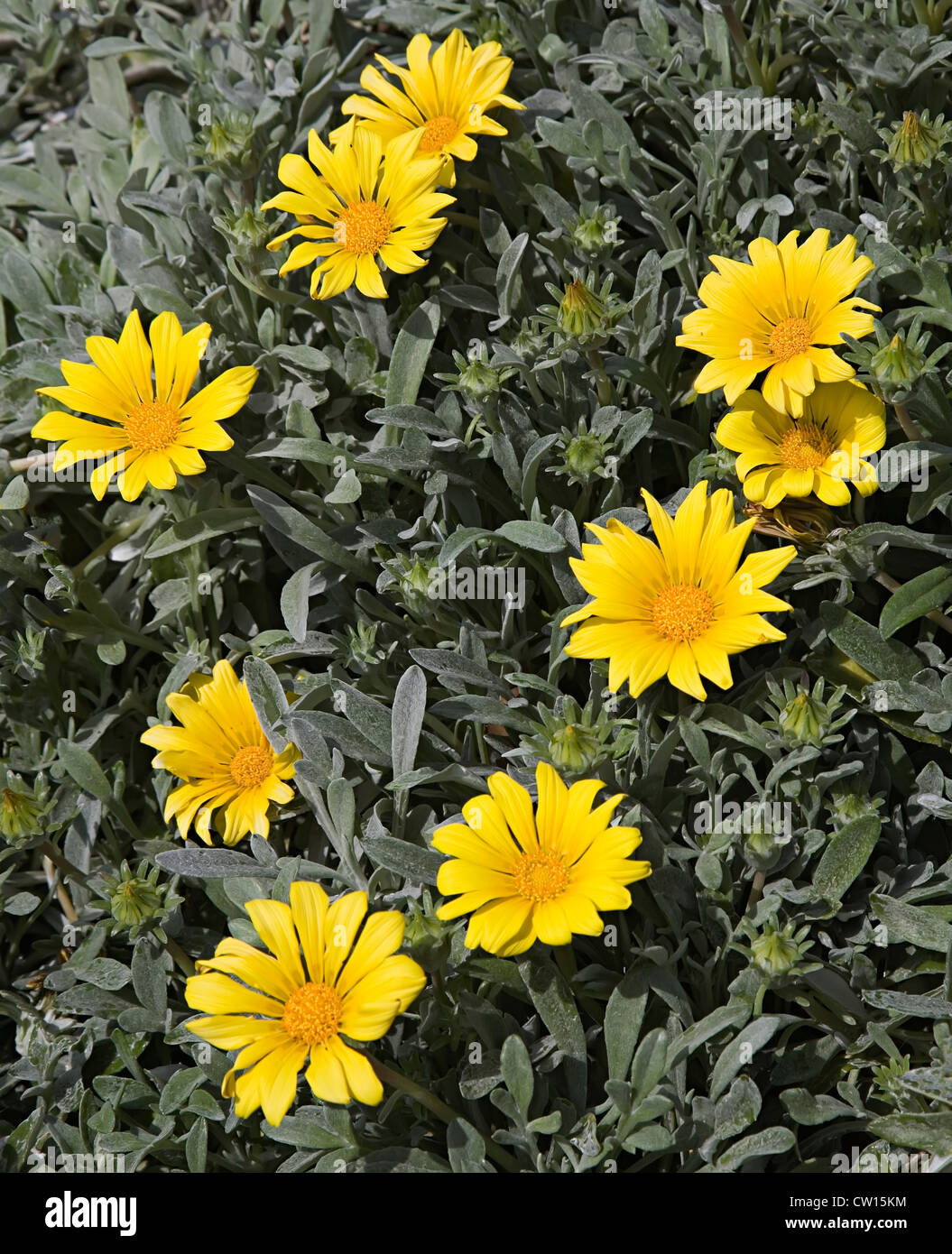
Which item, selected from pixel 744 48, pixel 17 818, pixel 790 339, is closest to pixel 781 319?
pixel 790 339

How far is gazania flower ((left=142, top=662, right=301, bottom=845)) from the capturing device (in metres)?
2.50

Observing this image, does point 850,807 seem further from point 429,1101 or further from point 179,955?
point 179,955

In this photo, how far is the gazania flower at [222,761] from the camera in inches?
98.4

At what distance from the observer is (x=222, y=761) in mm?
2586

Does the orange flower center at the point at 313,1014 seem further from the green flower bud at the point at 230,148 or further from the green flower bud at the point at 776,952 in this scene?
the green flower bud at the point at 230,148

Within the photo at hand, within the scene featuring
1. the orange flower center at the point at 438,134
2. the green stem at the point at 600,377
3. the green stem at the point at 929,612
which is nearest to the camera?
the green stem at the point at 929,612

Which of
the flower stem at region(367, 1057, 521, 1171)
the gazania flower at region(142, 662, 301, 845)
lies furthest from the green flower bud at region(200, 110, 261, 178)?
the flower stem at region(367, 1057, 521, 1171)

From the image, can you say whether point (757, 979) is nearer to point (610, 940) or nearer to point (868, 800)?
point (610, 940)

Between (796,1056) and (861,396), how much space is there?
126 centimetres

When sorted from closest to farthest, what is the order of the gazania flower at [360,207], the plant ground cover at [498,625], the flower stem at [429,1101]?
the flower stem at [429,1101] < the plant ground cover at [498,625] < the gazania flower at [360,207]

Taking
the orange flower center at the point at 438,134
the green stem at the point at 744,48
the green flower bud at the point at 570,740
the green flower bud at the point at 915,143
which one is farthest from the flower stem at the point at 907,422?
the orange flower center at the point at 438,134

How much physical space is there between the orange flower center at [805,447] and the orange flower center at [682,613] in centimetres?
33

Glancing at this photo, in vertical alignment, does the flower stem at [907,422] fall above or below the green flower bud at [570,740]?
above
